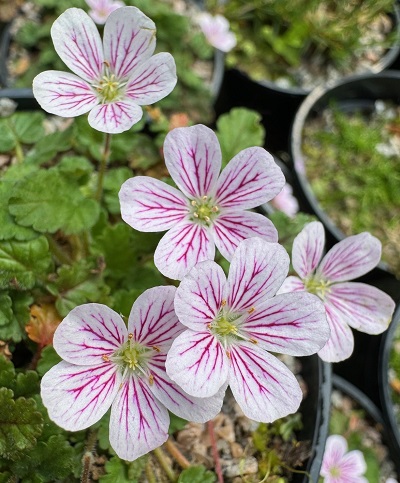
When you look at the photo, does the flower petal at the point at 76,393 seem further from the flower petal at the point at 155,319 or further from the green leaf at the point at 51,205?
the green leaf at the point at 51,205

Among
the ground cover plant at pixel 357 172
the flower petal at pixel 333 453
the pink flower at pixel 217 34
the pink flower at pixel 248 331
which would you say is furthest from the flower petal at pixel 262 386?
the pink flower at pixel 217 34

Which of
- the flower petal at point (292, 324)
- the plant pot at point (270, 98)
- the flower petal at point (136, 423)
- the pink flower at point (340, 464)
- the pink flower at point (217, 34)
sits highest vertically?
the pink flower at point (217, 34)

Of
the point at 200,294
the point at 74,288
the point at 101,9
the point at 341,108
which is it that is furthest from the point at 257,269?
the point at 341,108

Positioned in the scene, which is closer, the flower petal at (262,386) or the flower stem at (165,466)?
the flower petal at (262,386)

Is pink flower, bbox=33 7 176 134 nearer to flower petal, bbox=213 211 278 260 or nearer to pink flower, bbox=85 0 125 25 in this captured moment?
flower petal, bbox=213 211 278 260

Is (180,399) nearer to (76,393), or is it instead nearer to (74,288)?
(76,393)

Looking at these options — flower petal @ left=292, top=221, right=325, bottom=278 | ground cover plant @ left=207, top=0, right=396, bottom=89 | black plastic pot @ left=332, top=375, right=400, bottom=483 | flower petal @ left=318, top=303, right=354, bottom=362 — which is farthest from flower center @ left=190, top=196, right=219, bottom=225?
ground cover plant @ left=207, top=0, right=396, bottom=89

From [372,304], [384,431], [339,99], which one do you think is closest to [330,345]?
[372,304]
